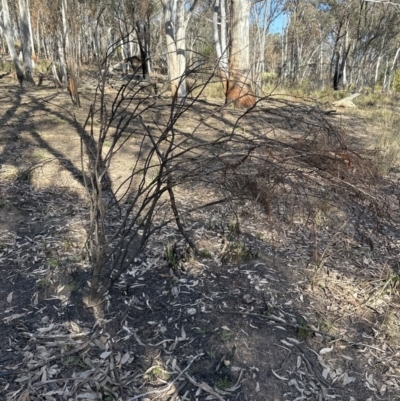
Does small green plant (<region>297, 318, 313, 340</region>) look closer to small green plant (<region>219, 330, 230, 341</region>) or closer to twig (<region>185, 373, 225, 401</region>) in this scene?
small green plant (<region>219, 330, 230, 341</region>)

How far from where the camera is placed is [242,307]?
253 cm

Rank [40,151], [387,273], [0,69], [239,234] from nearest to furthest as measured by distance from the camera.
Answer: [387,273]
[239,234]
[40,151]
[0,69]

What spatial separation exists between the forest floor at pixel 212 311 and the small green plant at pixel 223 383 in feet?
0.04

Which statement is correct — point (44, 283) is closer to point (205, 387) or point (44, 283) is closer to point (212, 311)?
point (212, 311)

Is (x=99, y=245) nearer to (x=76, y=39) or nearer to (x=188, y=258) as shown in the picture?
(x=188, y=258)

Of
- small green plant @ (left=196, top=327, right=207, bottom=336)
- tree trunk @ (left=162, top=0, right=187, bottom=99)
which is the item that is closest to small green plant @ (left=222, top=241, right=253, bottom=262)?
small green plant @ (left=196, top=327, right=207, bottom=336)

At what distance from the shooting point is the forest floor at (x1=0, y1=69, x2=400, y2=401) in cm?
200

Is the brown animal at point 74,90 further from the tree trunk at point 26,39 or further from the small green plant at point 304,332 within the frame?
the small green plant at point 304,332

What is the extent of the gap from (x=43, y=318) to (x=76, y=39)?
799cm

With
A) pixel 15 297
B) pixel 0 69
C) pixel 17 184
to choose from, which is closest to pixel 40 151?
pixel 17 184

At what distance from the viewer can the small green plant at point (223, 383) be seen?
1979mm

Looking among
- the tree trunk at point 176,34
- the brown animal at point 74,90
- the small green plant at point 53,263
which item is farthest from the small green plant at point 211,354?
the tree trunk at point 176,34

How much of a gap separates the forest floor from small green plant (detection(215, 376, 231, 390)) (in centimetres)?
1

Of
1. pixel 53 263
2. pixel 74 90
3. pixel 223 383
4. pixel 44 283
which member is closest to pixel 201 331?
pixel 223 383
